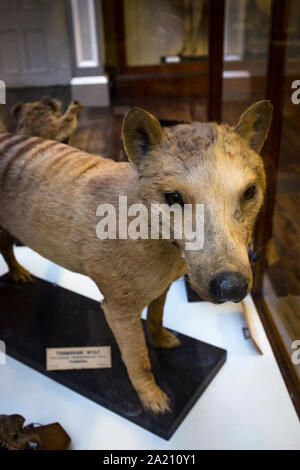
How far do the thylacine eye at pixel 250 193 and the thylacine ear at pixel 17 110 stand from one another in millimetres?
1052

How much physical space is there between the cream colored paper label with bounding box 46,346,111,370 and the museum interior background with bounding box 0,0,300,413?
26.6 inches

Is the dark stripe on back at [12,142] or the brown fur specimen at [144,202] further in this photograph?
the dark stripe on back at [12,142]

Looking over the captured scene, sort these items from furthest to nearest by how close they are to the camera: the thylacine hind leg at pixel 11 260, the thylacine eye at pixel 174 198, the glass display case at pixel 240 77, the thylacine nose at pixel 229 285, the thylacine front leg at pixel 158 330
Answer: the thylacine hind leg at pixel 11 260 → the thylacine front leg at pixel 158 330 → the glass display case at pixel 240 77 → the thylacine eye at pixel 174 198 → the thylacine nose at pixel 229 285

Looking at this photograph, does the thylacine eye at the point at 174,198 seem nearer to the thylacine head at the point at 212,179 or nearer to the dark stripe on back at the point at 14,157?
the thylacine head at the point at 212,179

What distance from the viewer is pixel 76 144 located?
74.2 inches

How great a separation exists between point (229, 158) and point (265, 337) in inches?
44.0

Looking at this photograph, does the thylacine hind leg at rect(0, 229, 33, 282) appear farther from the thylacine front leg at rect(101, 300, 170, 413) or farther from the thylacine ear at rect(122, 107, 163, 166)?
the thylacine ear at rect(122, 107, 163, 166)

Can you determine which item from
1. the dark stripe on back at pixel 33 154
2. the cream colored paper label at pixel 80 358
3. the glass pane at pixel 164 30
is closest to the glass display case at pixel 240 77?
the glass pane at pixel 164 30

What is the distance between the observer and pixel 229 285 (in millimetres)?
847

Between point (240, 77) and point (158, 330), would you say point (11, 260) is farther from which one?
point (240, 77)

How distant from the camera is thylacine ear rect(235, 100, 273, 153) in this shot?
985 millimetres

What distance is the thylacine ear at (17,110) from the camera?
5.45ft

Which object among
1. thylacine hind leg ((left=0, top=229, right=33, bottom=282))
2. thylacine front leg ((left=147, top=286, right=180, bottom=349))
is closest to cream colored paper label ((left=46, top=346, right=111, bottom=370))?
thylacine front leg ((left=147, top=286, right=180, bottom=349))

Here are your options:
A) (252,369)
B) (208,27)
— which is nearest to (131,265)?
(252,369)
